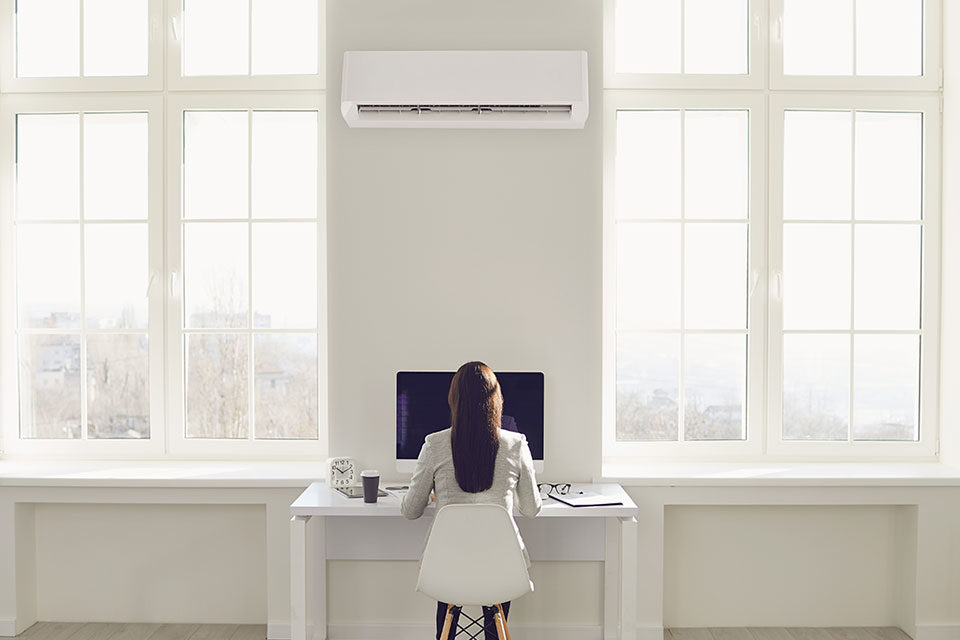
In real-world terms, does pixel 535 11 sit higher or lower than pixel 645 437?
higher

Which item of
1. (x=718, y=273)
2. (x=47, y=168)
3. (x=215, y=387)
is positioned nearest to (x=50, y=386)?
(x=215, y=387)

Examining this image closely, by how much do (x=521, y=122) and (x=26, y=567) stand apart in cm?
290

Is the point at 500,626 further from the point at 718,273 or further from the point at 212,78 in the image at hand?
the point at 212,78

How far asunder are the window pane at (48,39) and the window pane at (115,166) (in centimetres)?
29

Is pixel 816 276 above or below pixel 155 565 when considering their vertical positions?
above

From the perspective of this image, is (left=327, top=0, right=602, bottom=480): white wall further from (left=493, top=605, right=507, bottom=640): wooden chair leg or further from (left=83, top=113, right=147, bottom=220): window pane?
(left=83, top=113, right=147, bottom=220): window pane

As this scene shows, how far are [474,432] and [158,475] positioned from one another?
1573 millimetres

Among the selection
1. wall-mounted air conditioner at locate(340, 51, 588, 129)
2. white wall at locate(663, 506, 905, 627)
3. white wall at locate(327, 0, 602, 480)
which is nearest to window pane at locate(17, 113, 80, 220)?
white wall at locate(327, 0, 602, 480)

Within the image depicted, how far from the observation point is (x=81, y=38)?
12.4 ft

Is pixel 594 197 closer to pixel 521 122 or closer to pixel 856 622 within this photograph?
pixel 521 122

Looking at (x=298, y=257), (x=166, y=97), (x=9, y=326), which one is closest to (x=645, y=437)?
(x=298, y=257)

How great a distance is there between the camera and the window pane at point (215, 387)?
3.77 m

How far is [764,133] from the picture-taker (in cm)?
372

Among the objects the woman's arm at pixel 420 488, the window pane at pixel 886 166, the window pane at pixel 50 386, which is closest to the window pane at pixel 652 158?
the window pane at pixel 886 166
